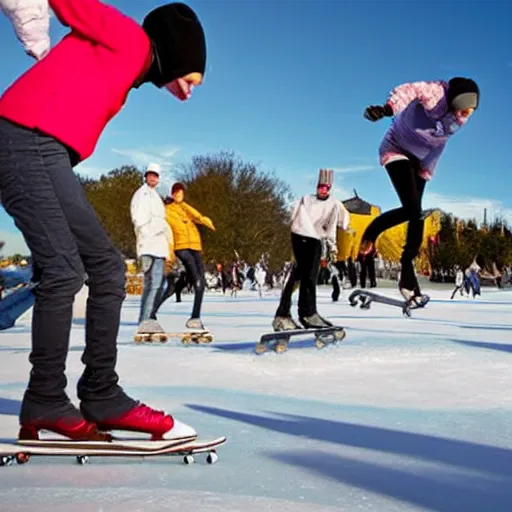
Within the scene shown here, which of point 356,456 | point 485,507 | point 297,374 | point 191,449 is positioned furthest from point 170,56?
point 297,374

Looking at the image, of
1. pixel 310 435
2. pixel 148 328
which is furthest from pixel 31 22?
pixel 148 328

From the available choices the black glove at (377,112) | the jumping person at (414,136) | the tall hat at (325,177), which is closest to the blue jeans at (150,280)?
the tall hat at (325,177)

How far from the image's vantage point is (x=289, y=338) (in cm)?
642

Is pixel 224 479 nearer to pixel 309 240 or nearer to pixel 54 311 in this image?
pixel 54 311

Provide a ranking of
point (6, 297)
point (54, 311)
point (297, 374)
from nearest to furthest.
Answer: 1. point (54, 311)
2. point (297, 374)
3. point (6, 297)

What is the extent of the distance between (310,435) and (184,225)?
17.7 feet

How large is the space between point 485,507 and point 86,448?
1174 millimetres

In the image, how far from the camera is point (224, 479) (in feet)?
6.73

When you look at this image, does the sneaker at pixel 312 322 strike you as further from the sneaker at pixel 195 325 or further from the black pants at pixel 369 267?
the sneaker at pixel 195 325

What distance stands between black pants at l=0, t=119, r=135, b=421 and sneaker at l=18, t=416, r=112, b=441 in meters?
0.02

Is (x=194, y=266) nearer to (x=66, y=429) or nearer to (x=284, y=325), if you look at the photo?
(x=284, y=325)

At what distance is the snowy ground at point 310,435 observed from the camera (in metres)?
1.85

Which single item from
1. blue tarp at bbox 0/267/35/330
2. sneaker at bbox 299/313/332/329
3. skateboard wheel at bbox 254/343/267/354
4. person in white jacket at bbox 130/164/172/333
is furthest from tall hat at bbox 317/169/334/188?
blue tarp at bbox 0/267/35/330

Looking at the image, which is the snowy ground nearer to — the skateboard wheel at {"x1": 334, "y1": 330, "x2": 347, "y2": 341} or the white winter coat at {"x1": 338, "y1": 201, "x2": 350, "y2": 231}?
the skateboard wheel at {"x1": 334, "y1": 330, "x2": 347, "y2": 341}
